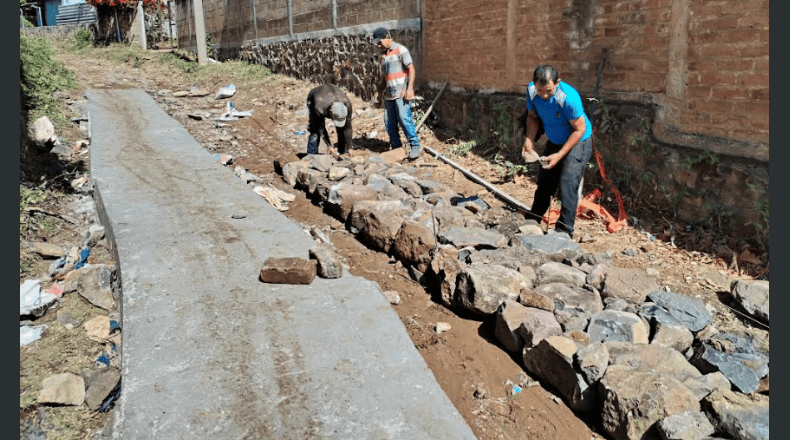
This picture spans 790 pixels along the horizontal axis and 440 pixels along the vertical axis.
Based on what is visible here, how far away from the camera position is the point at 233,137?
8344mm

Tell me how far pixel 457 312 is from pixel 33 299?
2.62 meters

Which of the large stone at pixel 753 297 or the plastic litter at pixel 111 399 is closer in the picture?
the plastic litter at pixel 111 399

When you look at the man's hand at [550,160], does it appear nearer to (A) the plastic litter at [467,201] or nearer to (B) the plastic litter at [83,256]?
(A) the plastic litter at [467,201]

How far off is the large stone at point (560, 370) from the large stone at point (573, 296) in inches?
20.0

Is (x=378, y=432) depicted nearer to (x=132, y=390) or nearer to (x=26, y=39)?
(x=132, y=390)

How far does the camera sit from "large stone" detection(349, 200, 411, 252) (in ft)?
14.8

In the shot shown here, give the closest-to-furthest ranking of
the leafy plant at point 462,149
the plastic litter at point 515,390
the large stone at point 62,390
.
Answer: the large stone at point 62,390
the plastic litter at point 515,390
the leafy plant at point 462,149

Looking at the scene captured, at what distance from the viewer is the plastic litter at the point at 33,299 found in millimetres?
3286

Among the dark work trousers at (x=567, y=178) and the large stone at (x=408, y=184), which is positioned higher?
the dark work trousers at (x=567, y=178)

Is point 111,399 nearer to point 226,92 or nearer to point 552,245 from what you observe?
point 552,245

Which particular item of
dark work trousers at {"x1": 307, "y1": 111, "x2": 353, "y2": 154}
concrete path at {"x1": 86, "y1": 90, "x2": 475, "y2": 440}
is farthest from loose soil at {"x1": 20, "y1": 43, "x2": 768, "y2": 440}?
dark work trousers at {"x1": 307, "y1": 111, "x2": 353, "y2": 154}

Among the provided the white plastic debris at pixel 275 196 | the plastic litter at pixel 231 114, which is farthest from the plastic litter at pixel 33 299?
the plastic litter at pixel 231 114

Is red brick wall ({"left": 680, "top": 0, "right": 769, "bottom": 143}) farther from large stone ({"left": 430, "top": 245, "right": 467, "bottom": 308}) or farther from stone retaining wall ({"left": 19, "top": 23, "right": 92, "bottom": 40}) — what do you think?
stone retaining wall ({"left": 19, "top": 23, "right": 92, "bottom": 40})

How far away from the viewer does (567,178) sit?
4.49m
